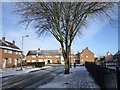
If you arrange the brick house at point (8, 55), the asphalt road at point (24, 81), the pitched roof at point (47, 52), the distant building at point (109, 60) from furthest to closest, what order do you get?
the pitched roof at point (47, 52), the distant building at point (109, 60), the brick house at point (8, 55), the asphalt road at point (24, 81)

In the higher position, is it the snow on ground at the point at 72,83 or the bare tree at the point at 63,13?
Result: the bare tree at the point at 63,13

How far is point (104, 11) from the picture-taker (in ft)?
52.5

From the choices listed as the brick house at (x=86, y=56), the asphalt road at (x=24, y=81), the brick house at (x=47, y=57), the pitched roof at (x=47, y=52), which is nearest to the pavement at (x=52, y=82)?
the asphalt road at (x=24, y=81)

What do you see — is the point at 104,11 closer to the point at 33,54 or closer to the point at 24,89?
the point at 24,89

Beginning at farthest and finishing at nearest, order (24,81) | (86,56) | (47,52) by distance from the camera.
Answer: (47,52)
(86,56)
(24,81)

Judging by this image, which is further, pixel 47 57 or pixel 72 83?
pixel 47 57

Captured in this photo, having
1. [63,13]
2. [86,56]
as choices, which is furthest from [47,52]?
[63,13]

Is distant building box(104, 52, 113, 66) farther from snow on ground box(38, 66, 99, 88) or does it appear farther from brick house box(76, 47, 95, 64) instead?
snow on ground box(38, 66, 99, 88)

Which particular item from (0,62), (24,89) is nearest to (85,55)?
(0,62)

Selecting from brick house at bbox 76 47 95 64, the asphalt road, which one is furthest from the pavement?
brick house at bbox 76 47 95 64

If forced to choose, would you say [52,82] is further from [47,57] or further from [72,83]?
[47,57]

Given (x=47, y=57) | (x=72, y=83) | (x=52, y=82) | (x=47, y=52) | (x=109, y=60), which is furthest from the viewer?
(x=47, y=52)

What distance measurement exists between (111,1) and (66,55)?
8.16m

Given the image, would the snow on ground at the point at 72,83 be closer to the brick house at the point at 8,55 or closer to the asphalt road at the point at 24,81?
the asphalt road at the point at 24,81
